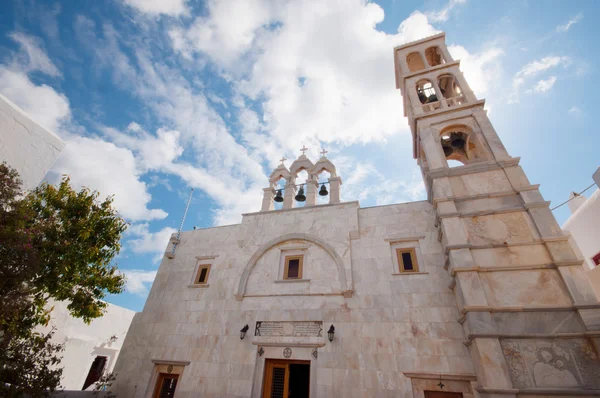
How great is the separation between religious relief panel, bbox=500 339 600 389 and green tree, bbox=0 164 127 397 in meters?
11.1

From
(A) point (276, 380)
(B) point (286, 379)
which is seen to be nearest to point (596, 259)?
(B) point (286, 379)

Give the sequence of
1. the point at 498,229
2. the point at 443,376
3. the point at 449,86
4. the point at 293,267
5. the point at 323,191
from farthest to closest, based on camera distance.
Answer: the point at 449,86
the point at 323,191
the point at 293,267
the point at 498,229
the point at 443,376

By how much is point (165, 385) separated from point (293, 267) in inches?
244

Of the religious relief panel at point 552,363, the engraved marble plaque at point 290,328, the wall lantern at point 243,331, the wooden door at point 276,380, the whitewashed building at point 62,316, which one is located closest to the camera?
the religious relief panel at point 552,363

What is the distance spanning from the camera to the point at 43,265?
23.6ft

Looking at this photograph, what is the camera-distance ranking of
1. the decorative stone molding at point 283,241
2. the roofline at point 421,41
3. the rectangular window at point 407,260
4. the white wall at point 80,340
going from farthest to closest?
the roofline at point 421,41 < the white wall at point 80,340 < the decorative stone molding at point 283,241 < the rectangular window at point 407,260

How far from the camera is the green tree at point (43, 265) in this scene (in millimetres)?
6348

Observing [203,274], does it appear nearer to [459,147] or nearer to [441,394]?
[441,394]

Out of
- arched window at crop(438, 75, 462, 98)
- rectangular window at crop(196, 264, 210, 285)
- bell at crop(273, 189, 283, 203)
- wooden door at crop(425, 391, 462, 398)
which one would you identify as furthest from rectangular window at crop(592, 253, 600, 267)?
rectangular window at crop(196, 264, 210, 285)

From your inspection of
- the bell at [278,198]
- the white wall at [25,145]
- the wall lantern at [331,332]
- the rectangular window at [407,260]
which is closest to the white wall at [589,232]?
the rectangular window at [407,260]

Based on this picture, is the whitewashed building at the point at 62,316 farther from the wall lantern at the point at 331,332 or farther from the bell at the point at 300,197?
the bell at the point at 300,197

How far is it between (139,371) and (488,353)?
1134 centimetres

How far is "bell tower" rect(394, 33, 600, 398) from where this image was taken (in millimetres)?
5918

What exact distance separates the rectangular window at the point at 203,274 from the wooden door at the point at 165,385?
336 centimetres
